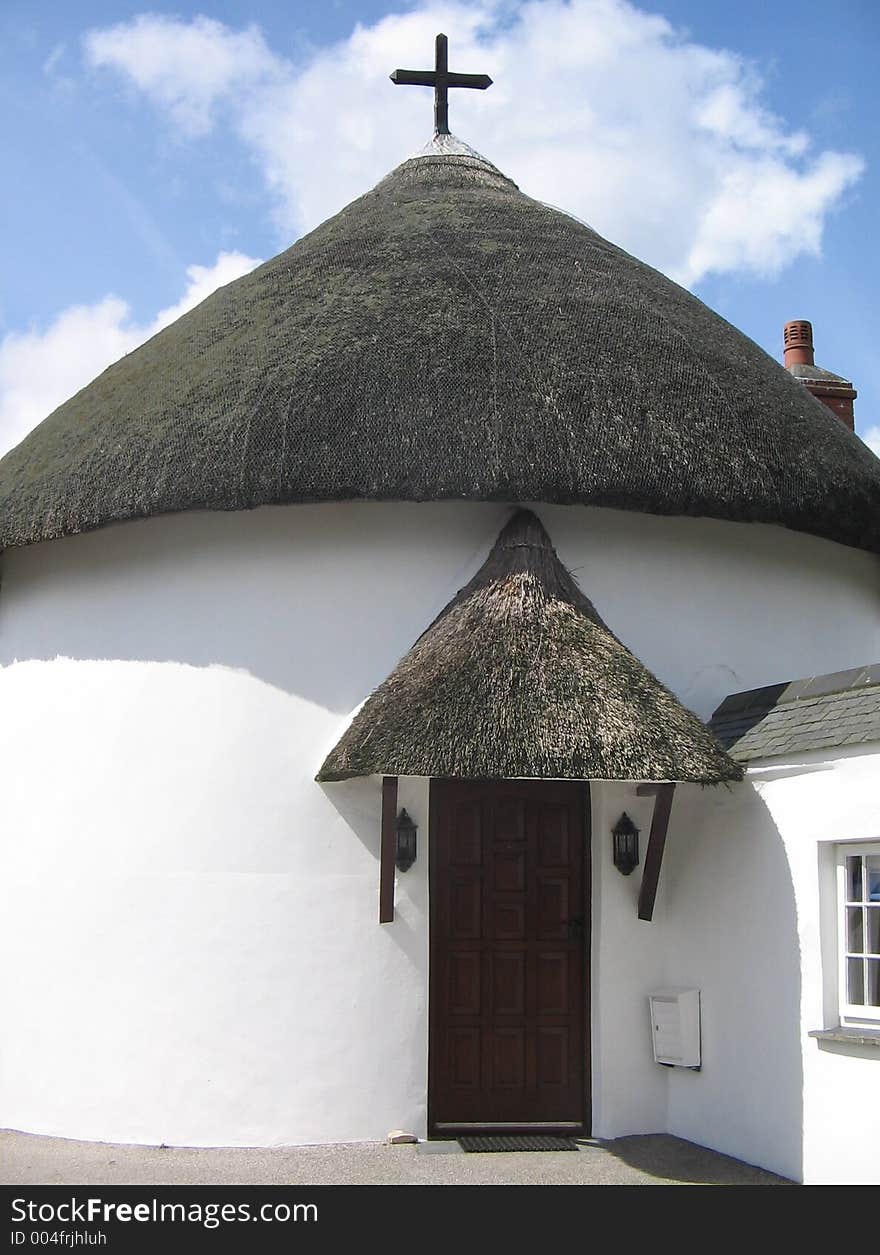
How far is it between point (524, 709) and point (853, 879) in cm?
193

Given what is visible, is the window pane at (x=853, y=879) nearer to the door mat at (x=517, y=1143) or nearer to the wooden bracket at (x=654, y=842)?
the wooden bracket at (x=654, y=842)

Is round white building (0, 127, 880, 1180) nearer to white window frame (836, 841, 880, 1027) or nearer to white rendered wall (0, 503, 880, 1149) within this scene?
white rendered wall (0, 503, 880, 1149)

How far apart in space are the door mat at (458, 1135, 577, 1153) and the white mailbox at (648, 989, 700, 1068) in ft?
2.53

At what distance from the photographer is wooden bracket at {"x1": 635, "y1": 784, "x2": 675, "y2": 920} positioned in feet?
24.1

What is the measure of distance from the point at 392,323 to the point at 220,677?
2.61 metres

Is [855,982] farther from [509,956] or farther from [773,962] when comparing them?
[509,956]

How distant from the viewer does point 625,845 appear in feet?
25.6

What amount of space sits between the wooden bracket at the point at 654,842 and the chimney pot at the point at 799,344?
31.1 ft

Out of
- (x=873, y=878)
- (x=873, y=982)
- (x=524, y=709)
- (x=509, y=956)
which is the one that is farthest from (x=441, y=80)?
(x=873, y=982)

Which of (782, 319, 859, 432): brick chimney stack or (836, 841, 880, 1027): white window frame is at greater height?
(782, 319, 859, 432): brick chimney stack

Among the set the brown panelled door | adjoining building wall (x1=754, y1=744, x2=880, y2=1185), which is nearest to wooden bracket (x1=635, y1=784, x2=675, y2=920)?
the brown panelled door

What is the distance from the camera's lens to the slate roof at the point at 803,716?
6.58 meters
